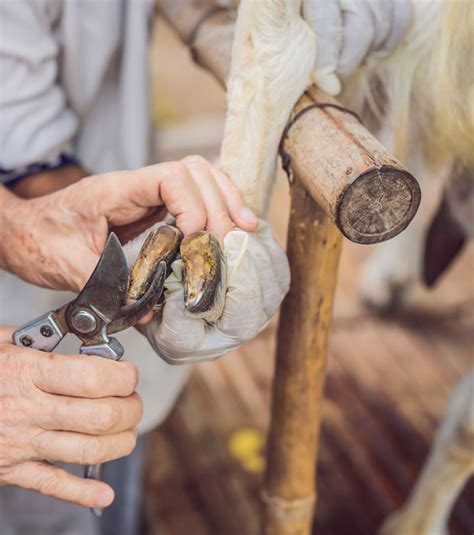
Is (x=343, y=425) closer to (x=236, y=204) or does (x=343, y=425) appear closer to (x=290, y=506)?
(x=290, y=506)

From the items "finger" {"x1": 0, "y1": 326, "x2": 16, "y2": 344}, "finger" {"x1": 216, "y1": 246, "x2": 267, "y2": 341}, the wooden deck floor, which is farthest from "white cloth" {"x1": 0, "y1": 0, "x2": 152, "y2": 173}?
the wooden deck floor

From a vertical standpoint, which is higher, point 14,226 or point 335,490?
point 14,226

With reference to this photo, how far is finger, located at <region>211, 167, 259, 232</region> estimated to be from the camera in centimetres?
52

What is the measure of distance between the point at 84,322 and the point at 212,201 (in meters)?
0.12

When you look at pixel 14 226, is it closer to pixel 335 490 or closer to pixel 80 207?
pixel 80 207

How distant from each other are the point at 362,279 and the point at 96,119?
0.70 m

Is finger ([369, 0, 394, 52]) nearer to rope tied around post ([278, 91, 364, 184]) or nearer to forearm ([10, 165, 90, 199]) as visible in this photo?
rope tied around post ([278, 91, 364, 184])

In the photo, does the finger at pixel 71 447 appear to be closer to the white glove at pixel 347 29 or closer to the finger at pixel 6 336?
the finger at pixel 6 336

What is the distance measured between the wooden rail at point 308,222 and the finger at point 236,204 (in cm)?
4

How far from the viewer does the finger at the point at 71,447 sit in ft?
1.70

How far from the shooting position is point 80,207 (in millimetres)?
562

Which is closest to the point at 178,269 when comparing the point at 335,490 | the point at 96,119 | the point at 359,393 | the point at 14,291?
the point at 14,291

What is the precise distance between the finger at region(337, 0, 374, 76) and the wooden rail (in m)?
0.04

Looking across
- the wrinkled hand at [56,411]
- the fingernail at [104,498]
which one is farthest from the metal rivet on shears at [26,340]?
the fingernail at [104,498]
